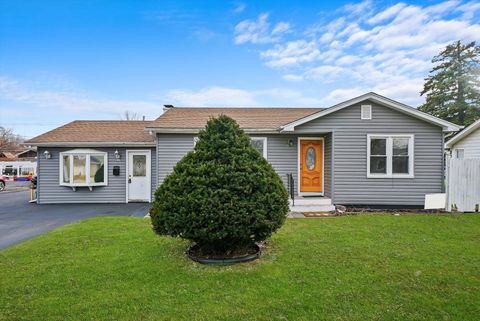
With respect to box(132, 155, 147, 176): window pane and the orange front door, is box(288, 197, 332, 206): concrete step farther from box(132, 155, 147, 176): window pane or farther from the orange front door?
box(132, 155, 147, 176): window pane

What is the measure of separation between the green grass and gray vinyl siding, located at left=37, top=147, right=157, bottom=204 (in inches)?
214

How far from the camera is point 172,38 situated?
1426 cm

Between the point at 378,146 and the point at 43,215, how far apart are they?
38.7 ft

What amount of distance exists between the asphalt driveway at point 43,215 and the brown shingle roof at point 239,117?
3312 millimetres

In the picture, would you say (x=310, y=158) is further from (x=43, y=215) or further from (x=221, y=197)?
(x=43, y=215)

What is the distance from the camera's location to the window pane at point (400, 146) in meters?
9.74

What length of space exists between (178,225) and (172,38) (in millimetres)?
12745

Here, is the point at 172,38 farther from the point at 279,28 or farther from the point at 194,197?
the point at 194,197

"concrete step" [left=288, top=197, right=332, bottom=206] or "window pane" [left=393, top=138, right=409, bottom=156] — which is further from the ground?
"window pane" [left=393, top=138, right=409, bottom=156]

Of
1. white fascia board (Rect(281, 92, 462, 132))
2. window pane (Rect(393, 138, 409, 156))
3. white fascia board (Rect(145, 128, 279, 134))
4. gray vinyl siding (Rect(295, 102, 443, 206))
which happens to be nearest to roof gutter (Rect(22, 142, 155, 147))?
white fascia board (Rect(145, 128, 279, 134))

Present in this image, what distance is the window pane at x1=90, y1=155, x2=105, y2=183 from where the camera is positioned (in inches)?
449

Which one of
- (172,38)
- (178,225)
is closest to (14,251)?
(178,225)

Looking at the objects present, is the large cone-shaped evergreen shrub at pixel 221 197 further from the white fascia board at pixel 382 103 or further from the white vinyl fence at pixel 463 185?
the white vinyl fence at pixel 463 185

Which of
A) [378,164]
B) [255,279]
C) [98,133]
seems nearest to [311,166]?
[378,164]
